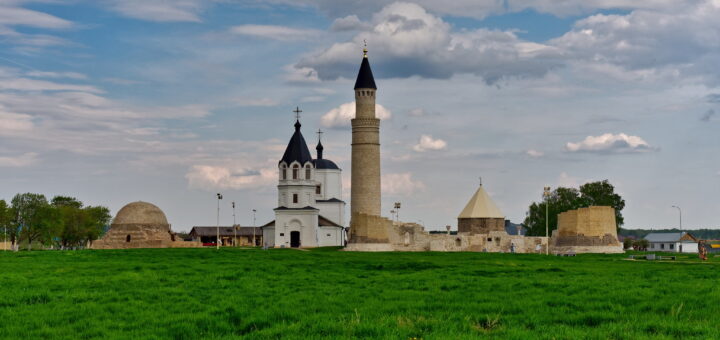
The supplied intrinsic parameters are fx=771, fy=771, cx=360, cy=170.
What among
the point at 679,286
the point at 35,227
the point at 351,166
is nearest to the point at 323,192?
the point at 351,166

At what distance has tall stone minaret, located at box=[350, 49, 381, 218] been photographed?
80938 millimetres

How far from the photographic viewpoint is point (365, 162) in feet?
266

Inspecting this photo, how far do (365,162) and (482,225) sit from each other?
1402cm

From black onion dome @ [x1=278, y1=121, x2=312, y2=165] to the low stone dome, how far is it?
15.5 metres

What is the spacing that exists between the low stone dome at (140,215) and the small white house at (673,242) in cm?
7218

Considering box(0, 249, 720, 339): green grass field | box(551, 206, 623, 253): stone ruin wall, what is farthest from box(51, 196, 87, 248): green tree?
box(0, 249, 720, 339): green grass field

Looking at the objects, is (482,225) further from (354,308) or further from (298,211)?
(354,308)

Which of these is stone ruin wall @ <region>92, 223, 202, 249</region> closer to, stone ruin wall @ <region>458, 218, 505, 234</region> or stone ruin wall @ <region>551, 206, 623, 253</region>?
stone ruin wall @ <region>458, 218, 505, 234</region>

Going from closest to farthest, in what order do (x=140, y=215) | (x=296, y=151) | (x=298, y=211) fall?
(x=140, y=215) → (x=298, y=211) → (x=296, y=151)

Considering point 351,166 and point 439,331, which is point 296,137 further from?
point 439,331

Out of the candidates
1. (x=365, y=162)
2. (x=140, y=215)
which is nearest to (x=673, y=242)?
(x=365, y=162)

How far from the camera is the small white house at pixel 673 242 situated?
372 ft

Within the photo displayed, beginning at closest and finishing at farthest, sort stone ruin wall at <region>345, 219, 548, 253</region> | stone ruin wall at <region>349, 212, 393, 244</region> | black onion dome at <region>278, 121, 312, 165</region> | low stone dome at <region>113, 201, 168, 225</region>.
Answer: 1. stone ruin wall at <region>349, 212, 393, 244</region>
2. stone ruin wall at <region>345, 219, 548, 253</region>
3. low stone dome at <region>113, 201, 168, 225</region>
4. black onion dome at <region>278, 121, 312, 165</region>

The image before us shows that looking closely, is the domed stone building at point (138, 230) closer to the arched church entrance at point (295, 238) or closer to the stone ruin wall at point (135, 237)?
the stone ruin wall at point (135, 237)
